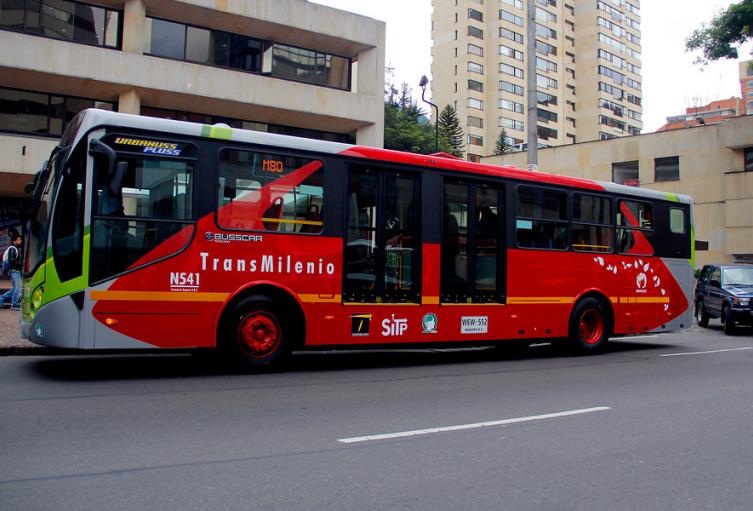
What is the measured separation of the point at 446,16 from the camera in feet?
271

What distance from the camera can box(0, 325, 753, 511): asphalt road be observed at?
4125mm

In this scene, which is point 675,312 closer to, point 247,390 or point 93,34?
point 247,390

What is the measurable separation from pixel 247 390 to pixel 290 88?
18.9m

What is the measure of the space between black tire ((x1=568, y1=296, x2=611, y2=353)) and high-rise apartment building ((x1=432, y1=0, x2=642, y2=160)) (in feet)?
227

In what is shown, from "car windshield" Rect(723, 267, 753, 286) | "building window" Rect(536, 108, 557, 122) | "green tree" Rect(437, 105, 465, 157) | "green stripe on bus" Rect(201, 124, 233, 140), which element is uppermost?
"building window" Rect(536, 108, 557, 122)

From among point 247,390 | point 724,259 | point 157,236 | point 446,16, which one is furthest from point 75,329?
point 446,16

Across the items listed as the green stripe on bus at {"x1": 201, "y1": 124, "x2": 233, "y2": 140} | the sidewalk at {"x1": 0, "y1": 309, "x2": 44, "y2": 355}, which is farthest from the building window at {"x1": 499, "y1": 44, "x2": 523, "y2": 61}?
the green stripe on bus at {"x1": 201, "y1": 124, "x2": 233, "y2": 140}

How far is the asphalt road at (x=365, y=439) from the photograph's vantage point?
13.5 ft

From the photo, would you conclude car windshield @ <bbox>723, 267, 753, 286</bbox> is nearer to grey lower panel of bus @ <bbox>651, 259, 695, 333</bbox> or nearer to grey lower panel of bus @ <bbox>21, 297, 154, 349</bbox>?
grey lower panel of bus @ <bbox>651, 259, 695, 333</bbox>

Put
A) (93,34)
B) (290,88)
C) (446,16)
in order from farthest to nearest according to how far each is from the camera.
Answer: (446,16) < (290,88) < (93,34)

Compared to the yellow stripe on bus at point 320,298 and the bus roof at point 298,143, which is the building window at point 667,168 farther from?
the yellow stripe on bus at point 320,298

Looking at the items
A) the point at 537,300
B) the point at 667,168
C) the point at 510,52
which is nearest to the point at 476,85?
the point at 510,52

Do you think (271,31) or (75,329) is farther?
(271,31)

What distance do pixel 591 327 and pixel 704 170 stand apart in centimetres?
2543
